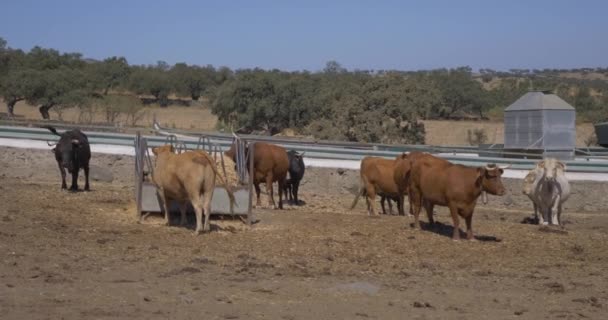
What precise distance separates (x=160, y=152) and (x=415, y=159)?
431 cm

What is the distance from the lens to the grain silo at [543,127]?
2947 cm

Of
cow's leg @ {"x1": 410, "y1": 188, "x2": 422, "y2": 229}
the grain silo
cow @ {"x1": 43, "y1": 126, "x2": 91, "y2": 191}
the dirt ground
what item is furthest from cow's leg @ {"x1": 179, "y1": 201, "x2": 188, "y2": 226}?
the grain silo

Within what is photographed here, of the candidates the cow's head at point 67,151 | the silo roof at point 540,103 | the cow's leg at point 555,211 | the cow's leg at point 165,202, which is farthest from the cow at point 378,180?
the silo roof at point 540,103

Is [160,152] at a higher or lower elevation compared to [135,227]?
higher

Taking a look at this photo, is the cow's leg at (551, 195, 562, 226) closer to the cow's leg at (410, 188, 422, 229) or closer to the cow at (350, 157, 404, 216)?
the cow at (350, 157, 404, 216)

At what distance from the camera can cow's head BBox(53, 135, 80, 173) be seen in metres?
18.3

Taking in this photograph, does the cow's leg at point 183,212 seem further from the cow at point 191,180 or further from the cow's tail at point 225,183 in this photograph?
the cow's tail at point 225,183

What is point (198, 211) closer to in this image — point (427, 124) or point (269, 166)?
point (269, 166)

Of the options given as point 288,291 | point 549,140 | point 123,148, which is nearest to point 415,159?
point 288,291

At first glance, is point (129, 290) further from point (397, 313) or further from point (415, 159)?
point (415, 159)

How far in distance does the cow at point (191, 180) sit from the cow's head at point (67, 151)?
4.66 meters

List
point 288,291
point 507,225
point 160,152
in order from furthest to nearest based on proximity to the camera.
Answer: point 507,225 < point 160,152 < point 288,291

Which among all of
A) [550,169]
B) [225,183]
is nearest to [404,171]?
[550,169]

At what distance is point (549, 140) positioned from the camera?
96.9 feet
